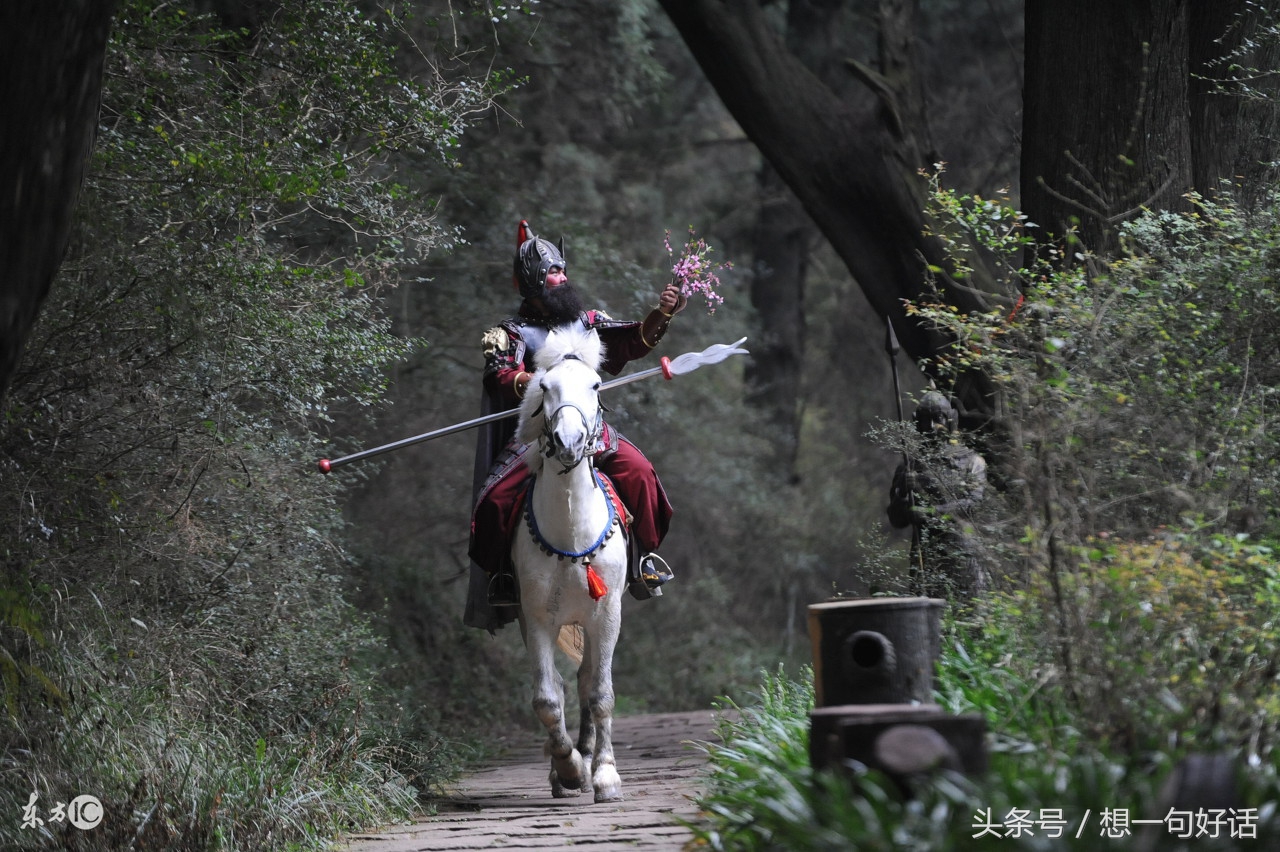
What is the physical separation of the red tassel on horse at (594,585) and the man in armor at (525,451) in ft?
1.96

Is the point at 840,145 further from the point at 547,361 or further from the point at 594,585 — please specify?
the point at 594,585

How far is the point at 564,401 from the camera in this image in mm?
6293

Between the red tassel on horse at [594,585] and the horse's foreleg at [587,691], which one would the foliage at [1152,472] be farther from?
the horse's foreleg at [587,691]

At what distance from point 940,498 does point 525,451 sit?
2588mm

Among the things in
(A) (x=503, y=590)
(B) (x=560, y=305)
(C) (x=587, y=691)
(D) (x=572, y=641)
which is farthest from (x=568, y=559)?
(B) (x=560, y=305)

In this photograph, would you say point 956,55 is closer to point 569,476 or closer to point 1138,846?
point 569,476

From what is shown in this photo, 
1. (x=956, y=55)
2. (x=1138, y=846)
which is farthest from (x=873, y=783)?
(x=956, y=55)

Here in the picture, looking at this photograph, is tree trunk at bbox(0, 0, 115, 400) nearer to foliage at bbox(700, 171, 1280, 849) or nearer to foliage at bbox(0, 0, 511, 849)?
foliage at bbox(0, 0, 511, 849)

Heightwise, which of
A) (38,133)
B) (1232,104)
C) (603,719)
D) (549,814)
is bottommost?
(549,814)

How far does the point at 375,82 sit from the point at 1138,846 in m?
6.74

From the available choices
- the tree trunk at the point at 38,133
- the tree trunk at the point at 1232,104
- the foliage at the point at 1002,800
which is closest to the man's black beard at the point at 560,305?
the foliage at the point at 1002,800

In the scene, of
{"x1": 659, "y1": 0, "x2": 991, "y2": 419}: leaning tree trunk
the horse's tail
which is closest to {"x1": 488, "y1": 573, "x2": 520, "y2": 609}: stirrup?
the horse's tail

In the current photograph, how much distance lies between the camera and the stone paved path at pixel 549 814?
18.7 ft

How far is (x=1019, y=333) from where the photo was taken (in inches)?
246
